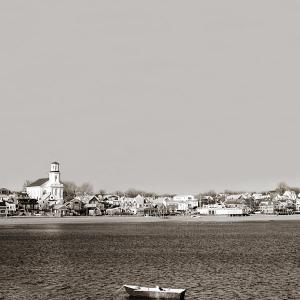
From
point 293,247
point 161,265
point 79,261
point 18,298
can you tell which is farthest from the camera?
point 293,247

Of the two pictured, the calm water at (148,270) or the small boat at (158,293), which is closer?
the small boat at (158,293)

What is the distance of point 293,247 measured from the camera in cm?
8675

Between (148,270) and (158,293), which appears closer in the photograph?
(158,293)

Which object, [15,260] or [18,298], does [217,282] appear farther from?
[15,260]

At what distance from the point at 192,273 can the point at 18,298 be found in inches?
725

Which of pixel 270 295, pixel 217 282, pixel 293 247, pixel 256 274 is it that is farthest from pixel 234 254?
pixel 270 295

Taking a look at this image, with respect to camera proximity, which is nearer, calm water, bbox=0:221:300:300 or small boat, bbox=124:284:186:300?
small boat, bbox=124:284:186:300

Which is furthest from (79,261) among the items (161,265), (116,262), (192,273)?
(192,273)

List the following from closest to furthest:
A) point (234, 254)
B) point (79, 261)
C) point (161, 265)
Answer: point (161, 265) → point (79, 261) → point (234, 254)

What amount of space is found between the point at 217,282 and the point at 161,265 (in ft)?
41.5

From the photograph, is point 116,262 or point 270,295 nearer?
point 270,295

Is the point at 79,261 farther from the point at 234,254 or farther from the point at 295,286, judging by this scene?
the point at 295,286

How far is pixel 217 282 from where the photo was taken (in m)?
51.5

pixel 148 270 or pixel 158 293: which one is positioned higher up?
pixel 148 270
